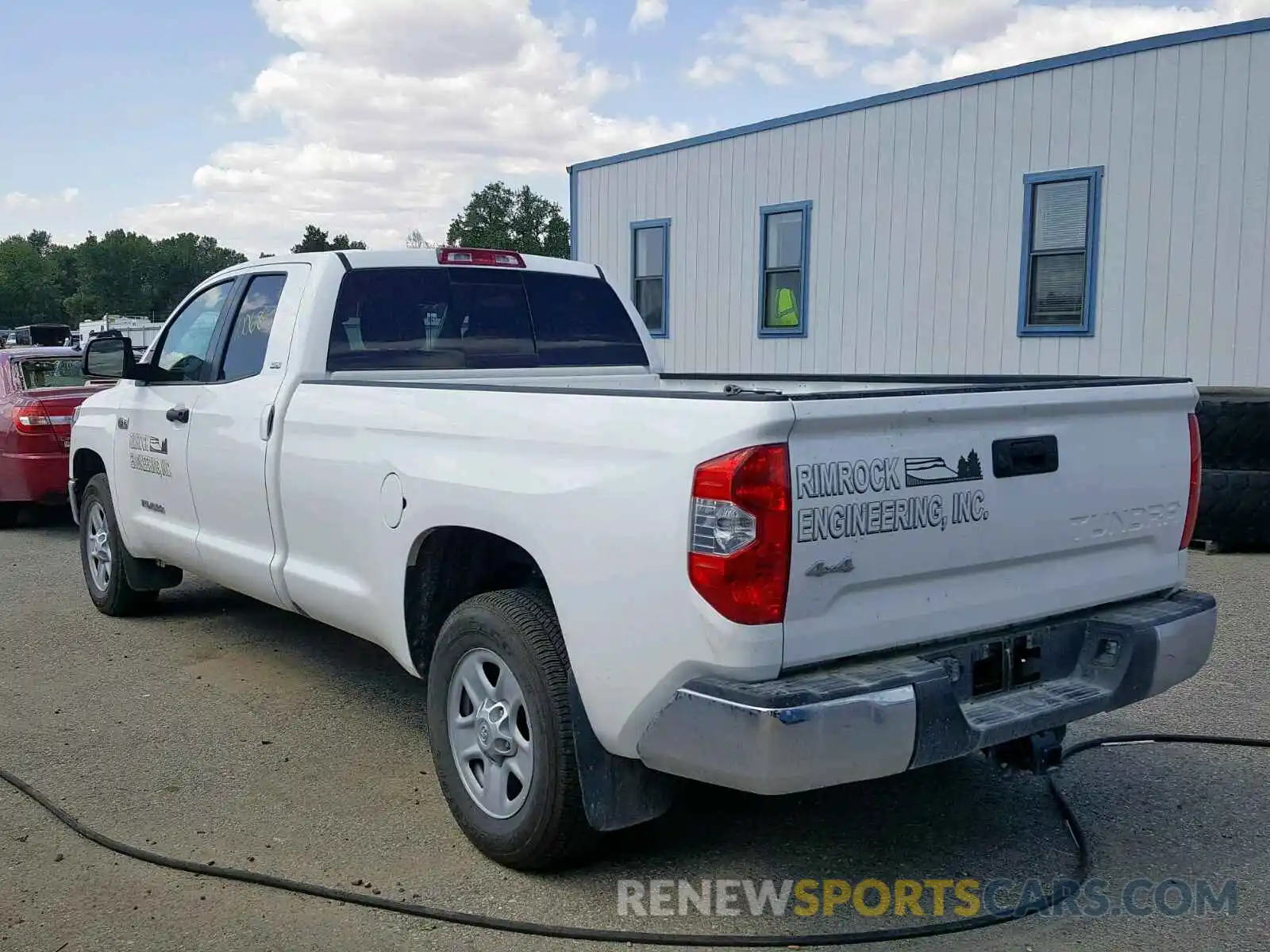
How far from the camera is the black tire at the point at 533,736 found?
11.4 feet

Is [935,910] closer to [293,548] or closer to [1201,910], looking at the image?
[1201,910]

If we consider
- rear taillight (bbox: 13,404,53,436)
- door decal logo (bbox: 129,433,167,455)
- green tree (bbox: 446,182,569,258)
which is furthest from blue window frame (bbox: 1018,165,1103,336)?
green tree (bbox: 446,182,569,258)

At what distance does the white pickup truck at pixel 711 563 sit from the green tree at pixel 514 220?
78.7 m

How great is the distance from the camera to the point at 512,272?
569 cm

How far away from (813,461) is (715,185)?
12.4 m

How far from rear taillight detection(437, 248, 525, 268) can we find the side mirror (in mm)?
1770

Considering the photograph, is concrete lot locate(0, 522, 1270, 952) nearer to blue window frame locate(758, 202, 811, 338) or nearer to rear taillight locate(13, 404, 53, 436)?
rear taillight locate(13, 404, 53, 436)

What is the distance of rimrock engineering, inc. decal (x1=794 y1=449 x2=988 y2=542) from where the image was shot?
3020mm

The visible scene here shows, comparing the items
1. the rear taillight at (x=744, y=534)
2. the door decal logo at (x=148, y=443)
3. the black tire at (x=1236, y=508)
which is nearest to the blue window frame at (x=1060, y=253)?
the black tire at (x=1236, y=508)

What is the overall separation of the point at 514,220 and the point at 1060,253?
77429mm

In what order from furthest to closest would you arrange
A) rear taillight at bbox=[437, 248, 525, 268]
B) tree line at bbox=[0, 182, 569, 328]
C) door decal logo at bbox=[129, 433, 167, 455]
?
tree line at bbox=[0, 182, 569, 328] < door decal logo at bbox=[129, 433, 167, 455] < rear taillight at bbox=[437, 248, 525, 268]

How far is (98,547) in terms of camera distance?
7148 mm

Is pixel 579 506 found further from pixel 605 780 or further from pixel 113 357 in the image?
pixel 113 357

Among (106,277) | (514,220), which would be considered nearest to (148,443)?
(514,220)
